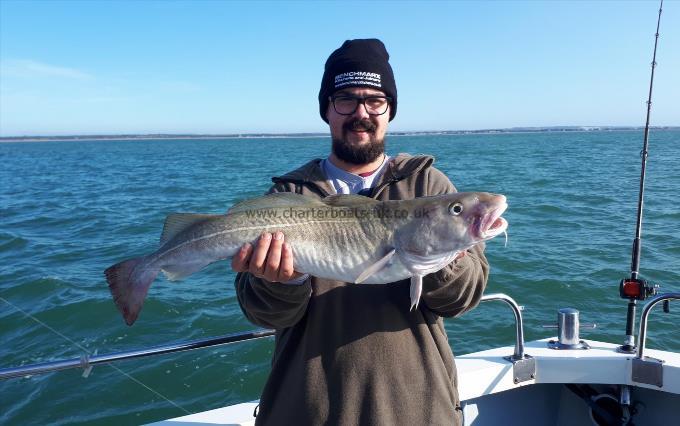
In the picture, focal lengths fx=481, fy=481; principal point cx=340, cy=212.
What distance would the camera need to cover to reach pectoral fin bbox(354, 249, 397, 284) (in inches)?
110

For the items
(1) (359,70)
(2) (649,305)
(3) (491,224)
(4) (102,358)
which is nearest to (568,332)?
(2) (649,305)

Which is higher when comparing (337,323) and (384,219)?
(384,219)

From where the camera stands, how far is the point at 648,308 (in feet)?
13.1

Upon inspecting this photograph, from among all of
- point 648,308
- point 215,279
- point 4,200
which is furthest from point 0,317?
point 4,200

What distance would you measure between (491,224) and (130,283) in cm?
240

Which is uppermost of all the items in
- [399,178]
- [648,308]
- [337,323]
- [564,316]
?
[399,178]

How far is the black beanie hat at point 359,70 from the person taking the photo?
3.40 metres

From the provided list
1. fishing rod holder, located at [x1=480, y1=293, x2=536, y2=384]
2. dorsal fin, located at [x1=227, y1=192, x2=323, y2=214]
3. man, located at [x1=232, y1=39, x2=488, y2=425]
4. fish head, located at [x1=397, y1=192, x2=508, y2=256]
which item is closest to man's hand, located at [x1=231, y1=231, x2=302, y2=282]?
man, located at [x1=232, y1=39, x2=488, y2=425]

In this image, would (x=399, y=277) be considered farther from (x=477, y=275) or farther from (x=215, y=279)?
(x=215, y=279)

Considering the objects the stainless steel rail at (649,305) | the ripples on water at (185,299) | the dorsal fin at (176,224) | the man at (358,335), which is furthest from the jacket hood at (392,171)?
the ripples on water at (185,299)

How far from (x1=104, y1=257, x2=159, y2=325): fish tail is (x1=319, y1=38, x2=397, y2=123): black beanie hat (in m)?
1.77

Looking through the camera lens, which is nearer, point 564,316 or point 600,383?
point 600,383

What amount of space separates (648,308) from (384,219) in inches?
101

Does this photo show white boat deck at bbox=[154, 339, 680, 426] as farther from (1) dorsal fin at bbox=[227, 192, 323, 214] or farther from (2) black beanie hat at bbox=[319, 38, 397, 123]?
(2) black beanie hat at bbox=[319, 38, 397, 123]
